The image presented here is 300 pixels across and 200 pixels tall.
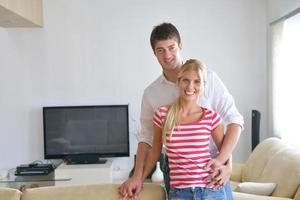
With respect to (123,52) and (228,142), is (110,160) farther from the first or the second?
(228,142)

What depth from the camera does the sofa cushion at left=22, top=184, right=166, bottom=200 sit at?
72.2 inches

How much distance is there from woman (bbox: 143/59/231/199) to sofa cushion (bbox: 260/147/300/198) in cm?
128

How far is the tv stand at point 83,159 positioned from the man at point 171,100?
10.1 feet

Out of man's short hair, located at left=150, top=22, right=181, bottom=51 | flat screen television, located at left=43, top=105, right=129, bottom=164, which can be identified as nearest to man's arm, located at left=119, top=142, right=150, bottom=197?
man's short hair, located at left=150, top=22, right=181, bottom=51

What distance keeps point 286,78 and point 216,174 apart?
9.42ft

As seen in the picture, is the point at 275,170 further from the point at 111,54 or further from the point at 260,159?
the point at 111,54

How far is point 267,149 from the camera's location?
3701mm

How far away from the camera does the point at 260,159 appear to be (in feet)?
12.1

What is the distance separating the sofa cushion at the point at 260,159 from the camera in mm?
3535

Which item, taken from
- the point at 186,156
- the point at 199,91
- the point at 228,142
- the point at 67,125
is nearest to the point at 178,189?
the point at 186,156

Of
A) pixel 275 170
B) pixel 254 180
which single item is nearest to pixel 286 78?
pixel 254 180

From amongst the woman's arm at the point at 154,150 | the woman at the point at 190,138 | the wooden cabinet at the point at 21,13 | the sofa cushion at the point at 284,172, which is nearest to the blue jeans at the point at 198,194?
the woman at the point at 190,138

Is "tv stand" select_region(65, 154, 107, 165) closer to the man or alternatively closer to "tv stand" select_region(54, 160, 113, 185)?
"tv stand" select_region(54, 160, 113, 185)

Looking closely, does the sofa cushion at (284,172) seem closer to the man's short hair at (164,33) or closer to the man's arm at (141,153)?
the man's arm at (141,153)
